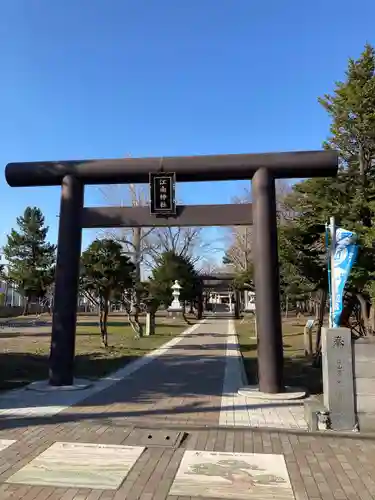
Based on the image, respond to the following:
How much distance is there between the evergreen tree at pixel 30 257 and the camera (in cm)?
4994

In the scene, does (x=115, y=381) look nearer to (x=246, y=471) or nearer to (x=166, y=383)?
(x=166, y=383)

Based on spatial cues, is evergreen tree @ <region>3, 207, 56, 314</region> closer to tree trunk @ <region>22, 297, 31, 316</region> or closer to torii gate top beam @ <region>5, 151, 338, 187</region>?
tree trunk @ <region>22, 297, 31, 316</region>

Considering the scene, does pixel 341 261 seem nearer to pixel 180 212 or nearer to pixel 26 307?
pixel 180 212

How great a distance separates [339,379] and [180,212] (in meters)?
4.69

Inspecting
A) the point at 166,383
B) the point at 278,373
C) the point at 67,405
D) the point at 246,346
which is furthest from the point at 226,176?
the point at 246,346

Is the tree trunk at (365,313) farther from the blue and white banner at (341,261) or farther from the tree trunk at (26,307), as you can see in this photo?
the tree trunk at (26,307)

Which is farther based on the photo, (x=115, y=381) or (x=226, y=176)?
(x=115, y=381)

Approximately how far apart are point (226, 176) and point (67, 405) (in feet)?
17.4

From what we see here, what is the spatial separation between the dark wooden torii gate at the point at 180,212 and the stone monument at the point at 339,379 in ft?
7.71

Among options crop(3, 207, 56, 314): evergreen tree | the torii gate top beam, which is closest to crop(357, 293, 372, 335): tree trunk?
the torii gate top beam

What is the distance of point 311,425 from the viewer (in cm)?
641

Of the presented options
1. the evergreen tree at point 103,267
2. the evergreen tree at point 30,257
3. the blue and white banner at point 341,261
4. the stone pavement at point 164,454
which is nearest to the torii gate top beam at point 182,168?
the blue and white banner at point 341,261

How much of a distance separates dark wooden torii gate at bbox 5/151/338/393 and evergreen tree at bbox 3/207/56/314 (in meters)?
42.1

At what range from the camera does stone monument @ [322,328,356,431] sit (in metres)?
6.36
